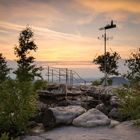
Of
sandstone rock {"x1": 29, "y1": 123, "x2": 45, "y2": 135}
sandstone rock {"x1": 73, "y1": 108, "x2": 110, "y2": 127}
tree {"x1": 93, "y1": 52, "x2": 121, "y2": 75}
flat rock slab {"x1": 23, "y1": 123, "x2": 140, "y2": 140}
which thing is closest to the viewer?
flat rock slab {"x1": 23, "y1": 123, "x2": 140, "y2": 140}

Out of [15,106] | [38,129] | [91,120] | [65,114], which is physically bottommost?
[38,129]

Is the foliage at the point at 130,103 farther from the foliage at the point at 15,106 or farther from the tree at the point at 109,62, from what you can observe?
the tree at the point at 109,62

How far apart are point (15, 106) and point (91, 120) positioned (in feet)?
11.4

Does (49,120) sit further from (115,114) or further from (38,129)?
(115,114)

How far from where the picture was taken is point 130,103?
1719 centimetres

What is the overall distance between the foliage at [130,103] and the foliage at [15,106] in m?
4.22

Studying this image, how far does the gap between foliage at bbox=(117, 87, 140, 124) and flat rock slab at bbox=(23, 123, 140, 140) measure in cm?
89

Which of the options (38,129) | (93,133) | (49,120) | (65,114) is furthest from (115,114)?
(93,133)

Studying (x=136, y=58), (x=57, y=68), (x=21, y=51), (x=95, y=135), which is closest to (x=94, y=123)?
(x=95, y=135)

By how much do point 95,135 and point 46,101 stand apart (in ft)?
→ 37.9

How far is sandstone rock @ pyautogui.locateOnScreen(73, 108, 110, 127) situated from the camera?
16422 millimetres

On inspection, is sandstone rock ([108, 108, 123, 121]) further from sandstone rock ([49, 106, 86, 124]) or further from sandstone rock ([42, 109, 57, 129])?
sandstone rock ([42, 109, 57, 129])

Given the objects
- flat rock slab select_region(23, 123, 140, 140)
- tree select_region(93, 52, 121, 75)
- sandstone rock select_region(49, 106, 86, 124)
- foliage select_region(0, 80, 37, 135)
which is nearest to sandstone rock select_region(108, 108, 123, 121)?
A: sandstone rock select_region(49, 106, 86, 124)

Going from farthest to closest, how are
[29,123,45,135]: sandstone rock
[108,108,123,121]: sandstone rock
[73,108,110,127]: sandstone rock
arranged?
[108,108,123,121]: sandstone rock → [29,123,45,135]: sandstone rock → [73,108,110,127]: sandstone rock
